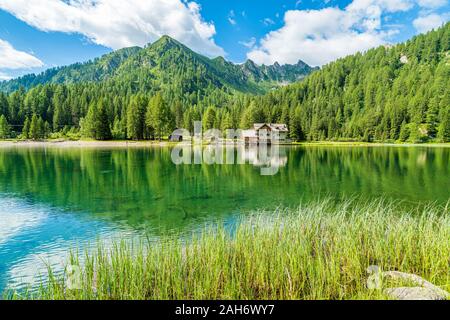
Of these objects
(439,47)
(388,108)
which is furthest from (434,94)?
(439,47)

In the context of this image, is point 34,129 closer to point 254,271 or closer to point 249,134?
point 249,134

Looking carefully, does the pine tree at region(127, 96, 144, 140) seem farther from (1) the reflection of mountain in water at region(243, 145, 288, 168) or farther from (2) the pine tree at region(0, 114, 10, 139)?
(1) the reflection of mountain in water at region(243, 145, 288, 168)

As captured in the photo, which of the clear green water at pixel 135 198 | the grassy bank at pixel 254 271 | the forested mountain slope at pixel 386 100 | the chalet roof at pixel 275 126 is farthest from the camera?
the forested mountain slope at pixel 386 100

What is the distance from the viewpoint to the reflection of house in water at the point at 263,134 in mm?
101375

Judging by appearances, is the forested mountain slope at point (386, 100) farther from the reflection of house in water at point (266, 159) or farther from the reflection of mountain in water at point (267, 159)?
the reflection of house in water at point (266, 159)

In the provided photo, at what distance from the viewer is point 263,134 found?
10312 cm

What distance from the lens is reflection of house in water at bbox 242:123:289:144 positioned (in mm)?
101375

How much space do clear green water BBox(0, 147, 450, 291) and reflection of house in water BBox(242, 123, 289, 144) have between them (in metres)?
64.3

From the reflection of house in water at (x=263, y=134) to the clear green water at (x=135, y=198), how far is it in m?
64.3

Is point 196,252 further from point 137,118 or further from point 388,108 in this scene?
point 388,108

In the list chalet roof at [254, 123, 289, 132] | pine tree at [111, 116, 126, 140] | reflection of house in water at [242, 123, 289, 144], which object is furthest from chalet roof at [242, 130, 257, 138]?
pine tree at [111, 116, 126, 140]

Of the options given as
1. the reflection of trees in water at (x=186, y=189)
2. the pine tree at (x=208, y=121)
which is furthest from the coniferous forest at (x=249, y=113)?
the reflection of trees in water at (x=186, y=189)

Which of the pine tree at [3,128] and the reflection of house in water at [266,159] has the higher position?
the pine tree at [3,128]
